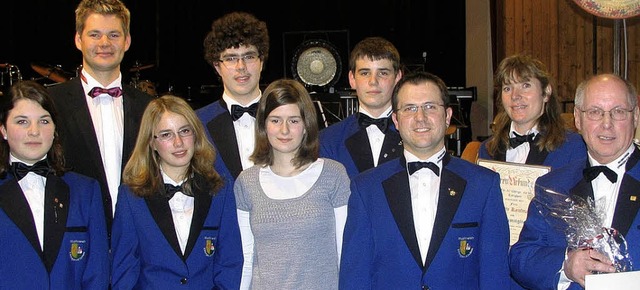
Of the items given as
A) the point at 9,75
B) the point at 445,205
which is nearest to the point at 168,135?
the point at 445,205

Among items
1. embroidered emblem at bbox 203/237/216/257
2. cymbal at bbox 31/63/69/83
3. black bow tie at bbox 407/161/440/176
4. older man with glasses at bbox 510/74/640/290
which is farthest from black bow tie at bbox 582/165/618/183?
cymbal at bbox 31/63/69/83

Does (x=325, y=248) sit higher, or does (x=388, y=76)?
(x=388, y=76)

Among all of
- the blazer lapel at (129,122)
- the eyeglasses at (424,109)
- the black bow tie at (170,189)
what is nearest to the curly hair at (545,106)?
the eyeglasses at (424,109)

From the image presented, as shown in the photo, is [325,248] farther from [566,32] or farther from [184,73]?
[184,73]

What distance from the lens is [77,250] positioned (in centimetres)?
343

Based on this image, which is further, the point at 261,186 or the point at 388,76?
the point at 388,76

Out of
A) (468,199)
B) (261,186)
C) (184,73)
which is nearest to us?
(468,199)

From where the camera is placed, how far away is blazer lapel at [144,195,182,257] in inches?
140

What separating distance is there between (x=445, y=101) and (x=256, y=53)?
4.66 feet

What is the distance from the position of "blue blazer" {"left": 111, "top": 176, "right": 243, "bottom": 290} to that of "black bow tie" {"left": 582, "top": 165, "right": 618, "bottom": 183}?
1698mm

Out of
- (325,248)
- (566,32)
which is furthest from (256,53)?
(566,32)

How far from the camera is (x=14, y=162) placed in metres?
3.46

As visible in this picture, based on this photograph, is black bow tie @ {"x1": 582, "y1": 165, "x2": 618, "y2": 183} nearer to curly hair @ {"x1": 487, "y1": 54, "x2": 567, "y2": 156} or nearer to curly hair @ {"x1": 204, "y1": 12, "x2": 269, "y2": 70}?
curly hair @ {"x1": 487, "y1": 54, "x2": 567, "y2": 156}

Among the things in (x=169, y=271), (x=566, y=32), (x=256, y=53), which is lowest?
(x=169, y=271)
